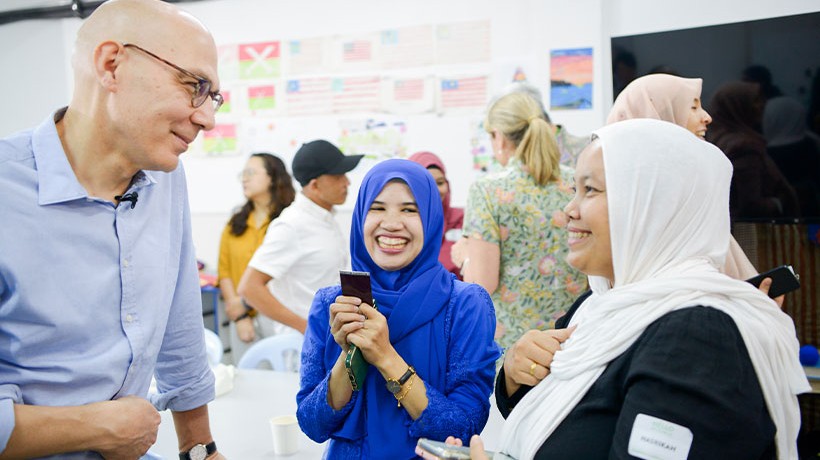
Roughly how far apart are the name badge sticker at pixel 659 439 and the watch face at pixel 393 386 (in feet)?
1.90

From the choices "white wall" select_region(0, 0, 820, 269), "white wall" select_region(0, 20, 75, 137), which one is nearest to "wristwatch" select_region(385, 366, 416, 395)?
"white wall" select_region(0, 0, 820, 269)

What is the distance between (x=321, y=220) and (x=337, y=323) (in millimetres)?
1792

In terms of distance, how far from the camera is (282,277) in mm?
3156

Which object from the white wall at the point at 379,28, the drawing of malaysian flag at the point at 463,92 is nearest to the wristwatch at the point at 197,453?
the white wall at the point at 379,28

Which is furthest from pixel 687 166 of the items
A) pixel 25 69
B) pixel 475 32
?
pixel 25 69

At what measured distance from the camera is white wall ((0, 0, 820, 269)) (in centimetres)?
383

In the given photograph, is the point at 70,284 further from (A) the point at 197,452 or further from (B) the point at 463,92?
(B) the point at 463,92

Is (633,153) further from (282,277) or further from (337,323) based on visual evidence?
(282,277)

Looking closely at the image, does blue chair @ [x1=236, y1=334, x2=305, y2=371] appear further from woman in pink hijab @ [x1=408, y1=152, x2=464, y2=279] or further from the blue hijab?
the blue hijab

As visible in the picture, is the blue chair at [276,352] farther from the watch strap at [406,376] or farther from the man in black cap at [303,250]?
the watch strap at [406,376]

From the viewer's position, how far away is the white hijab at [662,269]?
1094 millimetres

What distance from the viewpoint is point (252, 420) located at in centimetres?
217

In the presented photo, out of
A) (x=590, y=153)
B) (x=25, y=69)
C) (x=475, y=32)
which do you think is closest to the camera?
(x=590, y=153)

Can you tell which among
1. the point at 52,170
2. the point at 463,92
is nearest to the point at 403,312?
the point at 52,170
